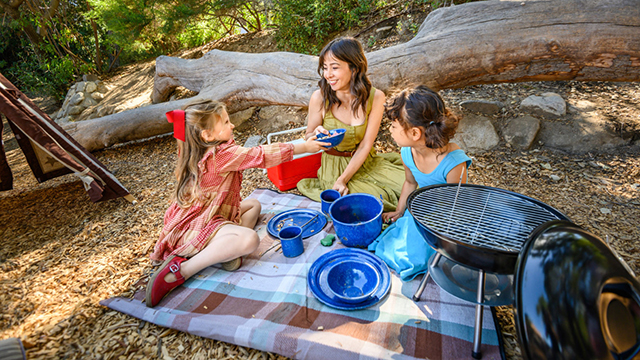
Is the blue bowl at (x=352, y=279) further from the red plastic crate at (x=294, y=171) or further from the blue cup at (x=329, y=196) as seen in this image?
the red plastic crate at (x=294, y=171)

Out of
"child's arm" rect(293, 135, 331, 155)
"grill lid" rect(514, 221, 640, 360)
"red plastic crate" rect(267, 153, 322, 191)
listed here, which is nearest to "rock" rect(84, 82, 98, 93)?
"red plastic crate" rect(267, 153, 322, 191)

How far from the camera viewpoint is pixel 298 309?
5.63 ft

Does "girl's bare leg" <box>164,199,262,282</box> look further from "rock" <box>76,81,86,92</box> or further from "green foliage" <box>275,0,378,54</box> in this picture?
"rock" <box>76,81,86,92</box>

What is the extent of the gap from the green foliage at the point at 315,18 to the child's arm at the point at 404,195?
4008 mm

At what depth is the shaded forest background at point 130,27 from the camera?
18.5ft

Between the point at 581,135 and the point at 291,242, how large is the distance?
3.13 meters

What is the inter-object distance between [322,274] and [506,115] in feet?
9.60

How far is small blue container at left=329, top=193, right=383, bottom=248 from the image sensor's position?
6.54ft

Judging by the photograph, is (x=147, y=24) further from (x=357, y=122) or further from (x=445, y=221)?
(x=445, y=221)

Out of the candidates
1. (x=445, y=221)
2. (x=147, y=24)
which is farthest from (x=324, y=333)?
(x=147, y=24)

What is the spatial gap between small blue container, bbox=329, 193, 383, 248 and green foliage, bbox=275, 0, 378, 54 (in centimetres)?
405

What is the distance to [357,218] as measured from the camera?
229 centimetres

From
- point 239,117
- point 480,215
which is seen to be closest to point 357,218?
point 480,215

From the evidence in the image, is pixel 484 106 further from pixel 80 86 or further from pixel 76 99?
pixel 80 86
